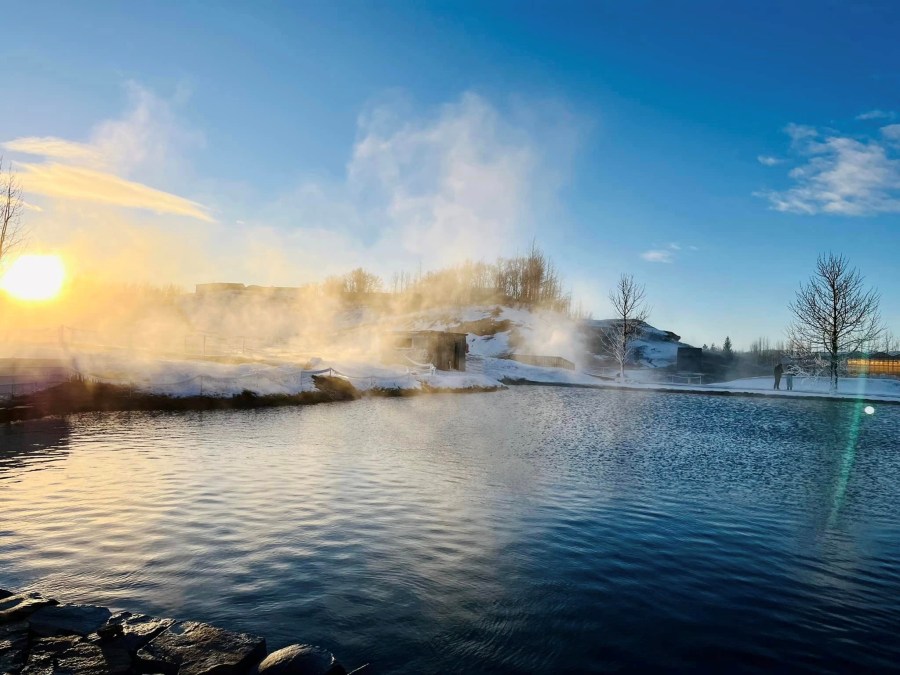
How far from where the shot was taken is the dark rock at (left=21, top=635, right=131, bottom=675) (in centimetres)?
484

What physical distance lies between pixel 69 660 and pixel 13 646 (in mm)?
690

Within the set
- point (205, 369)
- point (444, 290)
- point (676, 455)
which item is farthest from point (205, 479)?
point (444, 290)

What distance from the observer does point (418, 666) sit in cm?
549

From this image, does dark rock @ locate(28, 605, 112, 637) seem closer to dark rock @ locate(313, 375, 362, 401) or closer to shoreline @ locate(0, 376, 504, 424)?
shoreline @ locate(0, 376, 504, 424)

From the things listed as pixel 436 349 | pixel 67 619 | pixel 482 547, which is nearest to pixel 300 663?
pixel 67 619

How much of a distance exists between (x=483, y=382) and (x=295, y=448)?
3734 centimetres

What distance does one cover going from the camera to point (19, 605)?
19.3ft

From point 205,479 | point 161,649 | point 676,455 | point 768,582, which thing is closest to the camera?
point 161,649

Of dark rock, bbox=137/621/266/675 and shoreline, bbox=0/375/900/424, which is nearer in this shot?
dark rock, bbox=137/621/266/675

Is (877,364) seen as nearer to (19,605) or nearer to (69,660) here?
(69,660)

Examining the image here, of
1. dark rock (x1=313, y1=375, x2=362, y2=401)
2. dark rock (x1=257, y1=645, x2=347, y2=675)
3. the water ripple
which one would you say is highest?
dark rock (x1=313, y1=375, x2=362, y2=401)

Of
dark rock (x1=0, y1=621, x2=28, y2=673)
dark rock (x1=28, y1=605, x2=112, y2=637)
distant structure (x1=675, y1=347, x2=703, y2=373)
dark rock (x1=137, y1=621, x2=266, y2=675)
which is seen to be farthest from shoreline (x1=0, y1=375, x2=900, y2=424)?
distant structure (x1=675, y1=347, x2=703, y2=373)

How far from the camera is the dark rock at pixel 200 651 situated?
5000mm

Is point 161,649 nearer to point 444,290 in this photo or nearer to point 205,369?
point 205,369
